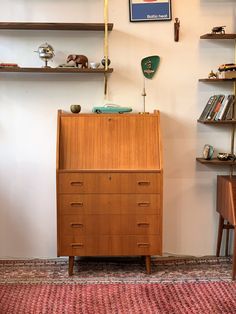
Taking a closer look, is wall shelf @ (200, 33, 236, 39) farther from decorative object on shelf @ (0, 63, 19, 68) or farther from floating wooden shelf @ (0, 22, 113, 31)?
decorative object on shelf @ (0, 63, 19, 68)

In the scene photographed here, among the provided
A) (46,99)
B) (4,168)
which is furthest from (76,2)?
(4,168)

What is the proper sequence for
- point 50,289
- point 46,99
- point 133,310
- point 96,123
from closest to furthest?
point 133,310 → point 50,289 → point 96,123 → point 46,99

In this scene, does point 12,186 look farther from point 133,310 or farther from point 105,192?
point 133,310

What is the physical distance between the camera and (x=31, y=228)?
138 inches

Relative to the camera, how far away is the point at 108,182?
10.1ft

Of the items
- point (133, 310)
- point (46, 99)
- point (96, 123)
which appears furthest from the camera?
point (46, 99)

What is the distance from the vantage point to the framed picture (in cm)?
335

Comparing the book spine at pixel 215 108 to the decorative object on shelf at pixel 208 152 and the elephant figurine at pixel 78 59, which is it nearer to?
the decorative object on shelf at pixel 208 152

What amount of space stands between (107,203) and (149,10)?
5.14 ft

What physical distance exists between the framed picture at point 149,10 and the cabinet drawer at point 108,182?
1267 mm

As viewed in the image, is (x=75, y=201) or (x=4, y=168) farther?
(x=4, y=168)

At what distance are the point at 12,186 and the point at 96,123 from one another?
908 mm

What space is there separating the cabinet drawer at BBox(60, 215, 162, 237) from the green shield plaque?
1151mm

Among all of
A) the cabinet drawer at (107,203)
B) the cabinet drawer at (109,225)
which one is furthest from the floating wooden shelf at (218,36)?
the cabinet drawer at (109,225)
